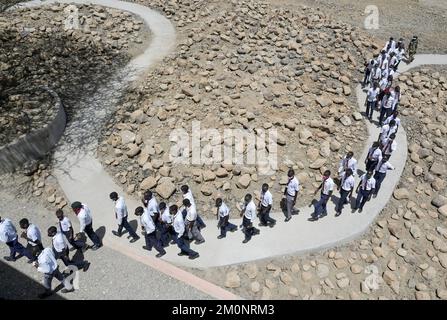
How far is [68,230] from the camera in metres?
9.14

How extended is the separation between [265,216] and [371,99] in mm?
5995

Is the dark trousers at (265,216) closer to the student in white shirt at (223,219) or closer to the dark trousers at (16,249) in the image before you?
the student in white shirt at (223,219)

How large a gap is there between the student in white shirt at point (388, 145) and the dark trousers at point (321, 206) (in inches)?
105

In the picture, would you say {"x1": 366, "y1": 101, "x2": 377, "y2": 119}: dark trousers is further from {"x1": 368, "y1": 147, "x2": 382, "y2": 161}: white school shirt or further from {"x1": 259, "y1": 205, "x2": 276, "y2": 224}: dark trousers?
{"x1": 259, "y1": 205, "x2": 276, "y2": 224}: dark trousers

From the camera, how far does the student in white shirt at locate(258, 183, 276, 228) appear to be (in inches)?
372

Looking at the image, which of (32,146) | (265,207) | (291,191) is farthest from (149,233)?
(32,146)

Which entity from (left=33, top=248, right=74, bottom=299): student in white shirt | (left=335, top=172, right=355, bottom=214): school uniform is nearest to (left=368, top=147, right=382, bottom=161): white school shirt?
(left=335, top=172, right=355, bottom=214): school uniform

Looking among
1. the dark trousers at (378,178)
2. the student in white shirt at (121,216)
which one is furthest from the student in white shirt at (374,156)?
the student in white shirt at (121,216)

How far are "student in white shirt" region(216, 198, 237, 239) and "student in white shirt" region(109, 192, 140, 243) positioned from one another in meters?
2.15

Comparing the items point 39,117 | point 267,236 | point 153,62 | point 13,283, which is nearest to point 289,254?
point 267,236

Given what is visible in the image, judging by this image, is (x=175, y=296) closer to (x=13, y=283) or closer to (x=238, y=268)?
(x=238, y=268)

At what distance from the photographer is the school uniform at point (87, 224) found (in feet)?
29.6
